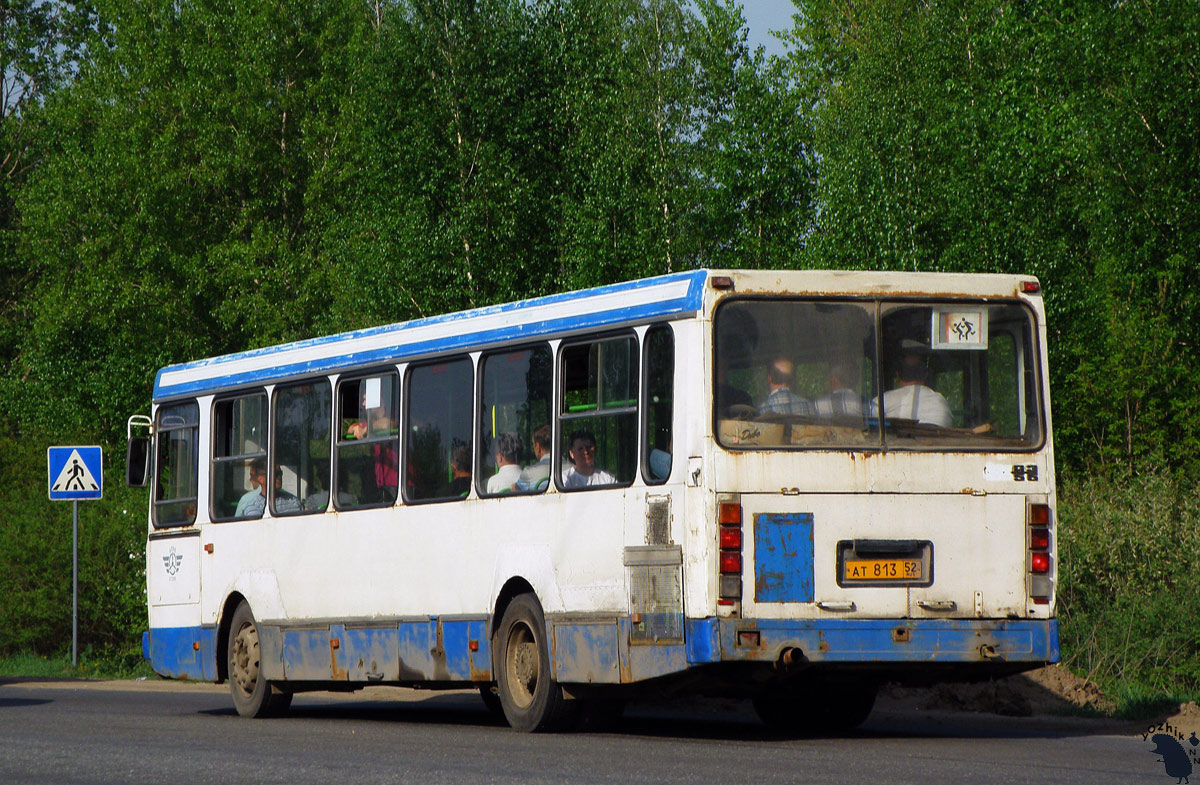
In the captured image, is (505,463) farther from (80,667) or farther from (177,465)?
(80,667)

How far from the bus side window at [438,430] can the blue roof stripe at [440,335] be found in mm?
206

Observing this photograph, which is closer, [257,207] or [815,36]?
[257,207]

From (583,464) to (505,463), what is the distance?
104 centimetres

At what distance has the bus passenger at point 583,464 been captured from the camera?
1274 cm

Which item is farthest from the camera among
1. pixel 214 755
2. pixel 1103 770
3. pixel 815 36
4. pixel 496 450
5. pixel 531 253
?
pixel 815 36

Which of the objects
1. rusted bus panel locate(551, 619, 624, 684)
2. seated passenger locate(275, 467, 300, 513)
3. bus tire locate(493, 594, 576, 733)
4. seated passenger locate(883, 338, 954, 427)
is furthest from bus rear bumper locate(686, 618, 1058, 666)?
seated passenger locate(275, 467, 300, 513)

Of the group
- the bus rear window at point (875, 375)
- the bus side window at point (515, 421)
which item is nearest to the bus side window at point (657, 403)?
the bus rear window at point (875, 375)

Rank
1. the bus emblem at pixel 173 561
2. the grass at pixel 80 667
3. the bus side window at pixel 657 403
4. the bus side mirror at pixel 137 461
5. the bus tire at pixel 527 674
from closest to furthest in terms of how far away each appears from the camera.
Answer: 1. the bus side window at pixel 657 403
2. the bus tire at pixel 527 674
3. the bus emblem at pixel 173 561
4. the bus side mirror at pixel 137 461
5. the grass at pixel 80 667

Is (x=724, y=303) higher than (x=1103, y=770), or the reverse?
(x=724, y=303)

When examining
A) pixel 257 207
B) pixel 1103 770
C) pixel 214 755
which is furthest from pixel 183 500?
pixel 257 207

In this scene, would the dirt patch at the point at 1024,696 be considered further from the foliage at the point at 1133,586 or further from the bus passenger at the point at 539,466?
the bus passenger at the point at 539,466

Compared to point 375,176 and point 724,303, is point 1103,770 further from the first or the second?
point 375,176

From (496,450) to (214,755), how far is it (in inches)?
129

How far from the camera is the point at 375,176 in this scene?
37.4 m
